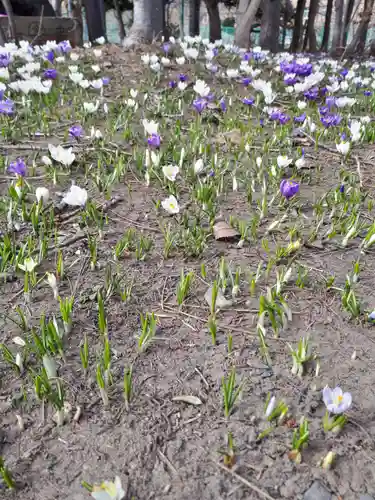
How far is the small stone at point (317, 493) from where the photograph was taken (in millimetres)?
1044

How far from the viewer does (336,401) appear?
1.18 meters

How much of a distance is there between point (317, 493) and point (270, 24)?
37.4ft

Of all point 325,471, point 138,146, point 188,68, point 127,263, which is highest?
point 188,68

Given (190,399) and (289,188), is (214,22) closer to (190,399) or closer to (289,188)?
(289,188)

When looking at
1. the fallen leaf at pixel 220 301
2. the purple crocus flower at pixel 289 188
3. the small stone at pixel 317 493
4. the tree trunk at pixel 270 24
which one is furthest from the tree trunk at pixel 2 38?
the tree trunk at pixel 270 24

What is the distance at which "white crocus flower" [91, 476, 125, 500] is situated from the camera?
0.94 meters

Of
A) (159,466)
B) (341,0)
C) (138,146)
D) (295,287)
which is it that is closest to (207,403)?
(159,466)

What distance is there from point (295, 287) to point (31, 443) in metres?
1.08

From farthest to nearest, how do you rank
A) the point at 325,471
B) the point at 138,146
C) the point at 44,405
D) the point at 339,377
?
1. the point at 138,146
2. the point at 339,377
3. the point at 44,405
4. the point at 325,471

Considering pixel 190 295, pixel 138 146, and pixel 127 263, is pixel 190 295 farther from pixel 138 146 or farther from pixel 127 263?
pixel 138 146

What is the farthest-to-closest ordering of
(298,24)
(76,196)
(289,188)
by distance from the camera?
(298,24)
(289,188)
(76,196)

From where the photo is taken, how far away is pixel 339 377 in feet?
4.45

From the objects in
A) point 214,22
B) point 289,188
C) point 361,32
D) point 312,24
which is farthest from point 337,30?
point 289,188

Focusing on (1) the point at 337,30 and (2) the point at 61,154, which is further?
(1) the point at 337,30
